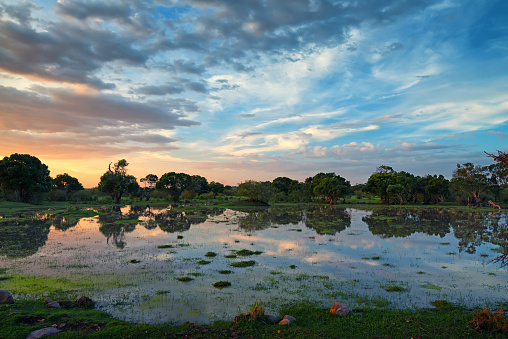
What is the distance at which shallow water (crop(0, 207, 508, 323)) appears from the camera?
37.7 feet

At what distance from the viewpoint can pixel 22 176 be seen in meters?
66.6

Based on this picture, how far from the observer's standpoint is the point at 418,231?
3262 centimetres

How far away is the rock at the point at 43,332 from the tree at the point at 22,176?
252 ft

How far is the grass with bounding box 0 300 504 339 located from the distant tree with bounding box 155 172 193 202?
8618 cm

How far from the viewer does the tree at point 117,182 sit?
250 ft

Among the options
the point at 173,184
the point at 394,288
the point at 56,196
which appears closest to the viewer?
the point at 394,288

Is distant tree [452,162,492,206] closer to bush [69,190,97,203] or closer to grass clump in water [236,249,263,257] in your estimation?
grass clump in water [236,249,263,257]

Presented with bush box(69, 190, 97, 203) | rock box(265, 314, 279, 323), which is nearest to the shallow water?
rock box(265, 314, 279, 323)

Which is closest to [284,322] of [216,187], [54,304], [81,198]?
[54,304]

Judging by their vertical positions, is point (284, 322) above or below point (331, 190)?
below

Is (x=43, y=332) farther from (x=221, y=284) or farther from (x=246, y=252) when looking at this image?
(x=246, y=252)

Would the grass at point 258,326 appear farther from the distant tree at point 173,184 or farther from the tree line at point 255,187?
the distant tree at point 173,184

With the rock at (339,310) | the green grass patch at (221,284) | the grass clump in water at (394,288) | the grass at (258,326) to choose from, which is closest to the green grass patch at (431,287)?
the grass clump in water at (394,288)

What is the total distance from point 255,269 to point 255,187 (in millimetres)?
61804
